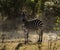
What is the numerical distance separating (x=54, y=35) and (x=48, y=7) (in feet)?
4.86

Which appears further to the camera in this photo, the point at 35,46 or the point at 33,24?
the point at 33,24

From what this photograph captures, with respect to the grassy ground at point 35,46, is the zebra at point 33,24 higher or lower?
higher

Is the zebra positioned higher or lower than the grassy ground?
higher

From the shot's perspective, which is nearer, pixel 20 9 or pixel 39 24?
pixel 39 24

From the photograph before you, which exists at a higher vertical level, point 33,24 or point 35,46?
point 33,24

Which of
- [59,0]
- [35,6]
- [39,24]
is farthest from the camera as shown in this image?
[35,6]

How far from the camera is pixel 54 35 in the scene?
10211 mm

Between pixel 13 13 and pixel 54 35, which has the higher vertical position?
pixel 13 13

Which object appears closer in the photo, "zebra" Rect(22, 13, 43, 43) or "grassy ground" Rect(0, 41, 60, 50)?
"grassy ground" Rect(0, 41, 60, 50)

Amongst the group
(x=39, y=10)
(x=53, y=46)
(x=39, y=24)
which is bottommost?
(x=53, y=46)

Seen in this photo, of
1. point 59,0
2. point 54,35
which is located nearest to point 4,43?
point 54,35

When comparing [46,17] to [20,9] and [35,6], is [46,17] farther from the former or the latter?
[20,9]

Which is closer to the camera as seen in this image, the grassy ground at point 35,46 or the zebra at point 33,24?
the grassy ground at point 35,46

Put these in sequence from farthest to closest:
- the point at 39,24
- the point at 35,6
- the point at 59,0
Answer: the point at 35,6 → the point at 39,24 → the point at 59,0
